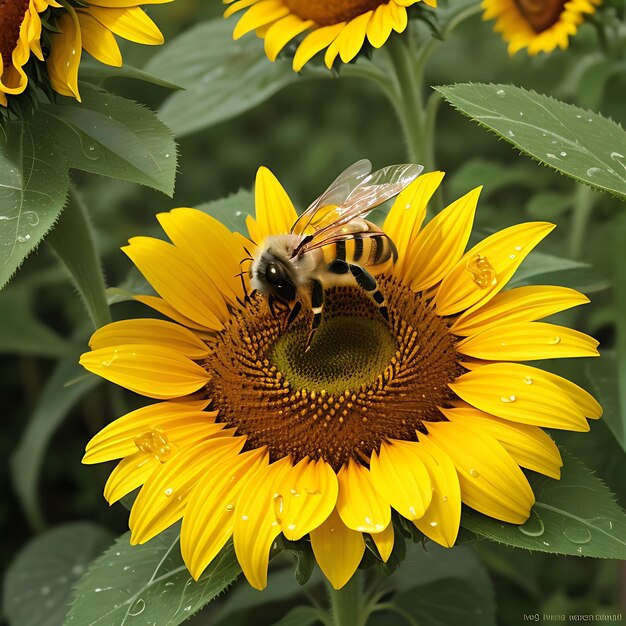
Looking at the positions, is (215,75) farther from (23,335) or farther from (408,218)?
(23,335)

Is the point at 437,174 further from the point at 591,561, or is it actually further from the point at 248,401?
the point at 591,561

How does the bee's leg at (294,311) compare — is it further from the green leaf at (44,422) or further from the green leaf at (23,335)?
the green leaf at (23,335)

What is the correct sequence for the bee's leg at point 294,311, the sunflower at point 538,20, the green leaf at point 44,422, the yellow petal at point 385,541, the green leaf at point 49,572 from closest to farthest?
the yellow petal at point 385,541, the bee's leg at point 294,311, the sunflower at point 538,20, the green leaf at point 49,572, the green leaf at point 44,422

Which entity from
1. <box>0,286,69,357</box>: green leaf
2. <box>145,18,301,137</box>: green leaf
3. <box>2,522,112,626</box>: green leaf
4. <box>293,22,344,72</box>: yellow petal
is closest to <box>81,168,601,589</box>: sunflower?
<box>293,22,344,72</box>: yellow petal

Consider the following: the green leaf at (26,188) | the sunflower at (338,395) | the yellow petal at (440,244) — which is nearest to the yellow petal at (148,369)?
the sunflower at (338,395)

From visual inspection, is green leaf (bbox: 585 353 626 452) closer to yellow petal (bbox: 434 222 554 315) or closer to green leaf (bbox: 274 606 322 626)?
yellow petal (bbox: 434 222 554 315)

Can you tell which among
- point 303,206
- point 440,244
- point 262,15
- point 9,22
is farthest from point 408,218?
point 303,206

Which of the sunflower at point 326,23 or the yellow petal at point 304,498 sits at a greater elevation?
the sunflower at point 326,23
